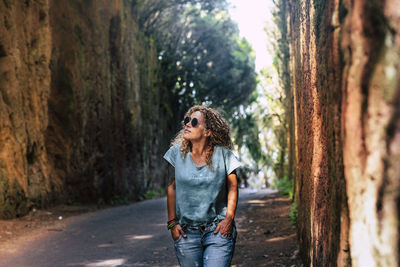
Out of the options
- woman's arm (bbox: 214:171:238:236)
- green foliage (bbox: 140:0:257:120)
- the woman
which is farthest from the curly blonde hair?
green foliage (bbox: 140:0:257:120)

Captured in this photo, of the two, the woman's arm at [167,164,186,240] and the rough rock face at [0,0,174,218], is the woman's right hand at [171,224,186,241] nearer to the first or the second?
the woman's arm at [167,164,186,240]

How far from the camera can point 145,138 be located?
69.9 feet

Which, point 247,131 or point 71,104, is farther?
point 247,131

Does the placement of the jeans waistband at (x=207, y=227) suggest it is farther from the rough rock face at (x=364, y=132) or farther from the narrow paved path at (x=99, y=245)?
the narrow paved path at (x=99, y=245)

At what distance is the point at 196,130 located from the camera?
357 centimetres

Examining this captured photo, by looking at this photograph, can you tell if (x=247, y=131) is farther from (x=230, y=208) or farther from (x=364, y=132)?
(x=364, y=132)

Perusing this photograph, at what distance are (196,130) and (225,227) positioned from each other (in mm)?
742

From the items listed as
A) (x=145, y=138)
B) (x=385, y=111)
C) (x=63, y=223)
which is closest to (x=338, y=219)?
(x=385, y=111)

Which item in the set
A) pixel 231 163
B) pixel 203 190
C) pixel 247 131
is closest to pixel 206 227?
pixel 203 190

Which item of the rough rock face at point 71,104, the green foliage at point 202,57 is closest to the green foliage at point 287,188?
the rough rock face at point 71,104

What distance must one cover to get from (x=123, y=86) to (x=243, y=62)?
14459 millimetres

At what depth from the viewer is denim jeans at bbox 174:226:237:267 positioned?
323 cm

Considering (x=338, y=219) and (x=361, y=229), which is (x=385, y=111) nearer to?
(x=361, y=229)

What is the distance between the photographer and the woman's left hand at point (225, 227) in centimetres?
326
